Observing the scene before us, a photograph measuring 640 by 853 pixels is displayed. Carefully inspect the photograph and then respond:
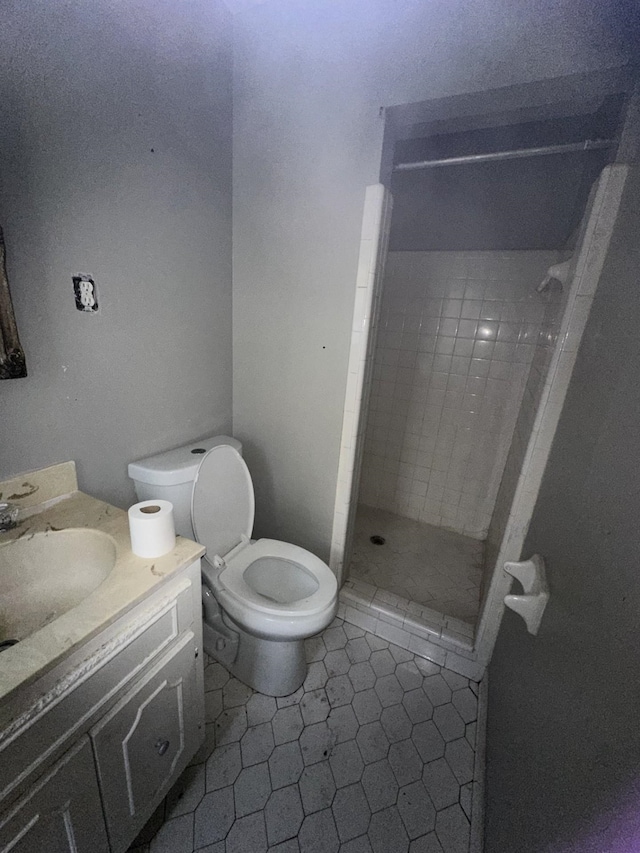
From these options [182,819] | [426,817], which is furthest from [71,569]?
[426,817]

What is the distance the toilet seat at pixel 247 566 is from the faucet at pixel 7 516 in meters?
0.46

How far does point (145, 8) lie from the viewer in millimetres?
970

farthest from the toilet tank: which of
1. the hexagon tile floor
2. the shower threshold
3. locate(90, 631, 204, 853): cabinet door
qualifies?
the shower threshold

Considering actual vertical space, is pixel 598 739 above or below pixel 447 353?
below

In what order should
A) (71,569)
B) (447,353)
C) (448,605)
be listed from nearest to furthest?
1. (71,569)
2. (448,605)
3. (447,353)

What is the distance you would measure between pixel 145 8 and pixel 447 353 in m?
1.90

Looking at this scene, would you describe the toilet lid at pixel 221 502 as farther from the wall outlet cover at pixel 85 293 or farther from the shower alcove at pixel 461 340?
the wall outlet cover at pixel 85 293

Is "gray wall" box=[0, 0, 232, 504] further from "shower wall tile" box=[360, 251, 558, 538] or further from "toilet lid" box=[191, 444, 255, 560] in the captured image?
"shower wall tile" box=[360, 251, 558, 538]

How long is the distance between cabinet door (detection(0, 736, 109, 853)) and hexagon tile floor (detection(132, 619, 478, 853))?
0.38 m

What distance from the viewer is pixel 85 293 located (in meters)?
0.98

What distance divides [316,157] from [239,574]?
5.18ft

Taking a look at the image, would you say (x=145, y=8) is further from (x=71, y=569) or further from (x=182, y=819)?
(x=182, y=819)

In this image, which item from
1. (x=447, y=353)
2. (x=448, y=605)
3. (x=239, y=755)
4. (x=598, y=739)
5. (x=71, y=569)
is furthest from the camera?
(x=447, y=353)

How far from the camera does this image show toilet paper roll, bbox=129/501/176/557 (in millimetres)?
779
